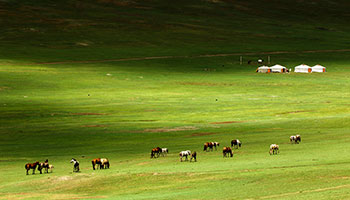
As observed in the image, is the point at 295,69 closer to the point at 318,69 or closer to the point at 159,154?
the point at 318,69

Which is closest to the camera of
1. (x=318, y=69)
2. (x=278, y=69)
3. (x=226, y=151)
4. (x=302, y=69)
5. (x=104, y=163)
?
(x=104, y=163)

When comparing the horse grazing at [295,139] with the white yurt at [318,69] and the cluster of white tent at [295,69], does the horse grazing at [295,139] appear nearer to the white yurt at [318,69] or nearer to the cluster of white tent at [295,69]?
the cluster of white tent at [295,69]

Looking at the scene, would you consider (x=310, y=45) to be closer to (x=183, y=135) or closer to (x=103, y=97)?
(x=103, y=97)

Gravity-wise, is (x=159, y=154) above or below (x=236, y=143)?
below

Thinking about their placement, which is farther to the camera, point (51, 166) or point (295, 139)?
point (295, 139)

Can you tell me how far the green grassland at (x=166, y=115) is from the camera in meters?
37.1

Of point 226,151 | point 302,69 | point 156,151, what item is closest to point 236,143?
point 226,151

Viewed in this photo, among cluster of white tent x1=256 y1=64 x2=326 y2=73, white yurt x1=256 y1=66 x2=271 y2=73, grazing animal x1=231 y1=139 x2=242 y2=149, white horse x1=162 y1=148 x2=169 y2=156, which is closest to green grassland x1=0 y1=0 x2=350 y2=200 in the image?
white horse x1=162 y1=148 x2=169 y2=156

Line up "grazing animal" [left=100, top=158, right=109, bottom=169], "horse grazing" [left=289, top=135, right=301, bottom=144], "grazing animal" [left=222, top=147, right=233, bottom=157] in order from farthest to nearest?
1. "horse grazing" [left=289, top=135, right=301, bottom=144]
2. "grazing animal" [left=222, top=147, right=233, bottom=157]
3. "grazing animal" [left=100, top=158, right=109, bottom=169]

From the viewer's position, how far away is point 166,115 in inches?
3260

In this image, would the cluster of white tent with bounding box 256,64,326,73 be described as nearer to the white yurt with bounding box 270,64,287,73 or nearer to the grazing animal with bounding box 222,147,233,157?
the white yurt with bounding box 270,64,287,73

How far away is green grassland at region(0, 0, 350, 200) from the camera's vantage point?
3706 cm

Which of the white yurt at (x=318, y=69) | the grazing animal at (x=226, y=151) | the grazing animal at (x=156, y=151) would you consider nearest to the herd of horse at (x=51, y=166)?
the grazing animal at (x=156, y=151)

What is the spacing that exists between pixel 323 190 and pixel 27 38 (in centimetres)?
16136
